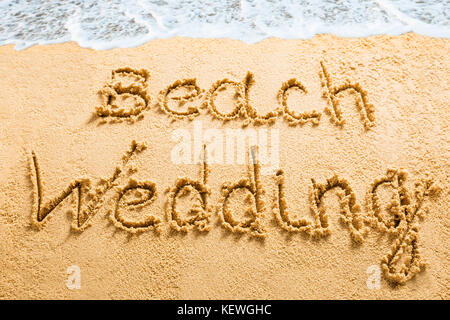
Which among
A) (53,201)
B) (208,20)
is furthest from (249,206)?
(208,20)

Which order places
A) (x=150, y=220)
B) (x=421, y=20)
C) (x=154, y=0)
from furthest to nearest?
1. (x=154, y=0)
2. (x=421, y=20)
3. (x=150, y=220)

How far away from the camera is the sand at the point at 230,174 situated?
4.64 ft

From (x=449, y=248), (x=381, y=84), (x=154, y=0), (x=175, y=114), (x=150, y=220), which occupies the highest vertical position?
(x=154, y=0)

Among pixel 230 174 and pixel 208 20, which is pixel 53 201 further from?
pixel 208 20

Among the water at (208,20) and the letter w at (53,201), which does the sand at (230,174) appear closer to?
the letter w at (53,201)

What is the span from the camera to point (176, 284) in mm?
1397

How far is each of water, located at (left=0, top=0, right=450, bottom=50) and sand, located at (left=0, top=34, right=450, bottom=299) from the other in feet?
0.56

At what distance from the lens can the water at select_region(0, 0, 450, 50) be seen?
2.29 meters

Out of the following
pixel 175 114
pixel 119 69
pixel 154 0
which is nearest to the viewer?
pixel 175 114

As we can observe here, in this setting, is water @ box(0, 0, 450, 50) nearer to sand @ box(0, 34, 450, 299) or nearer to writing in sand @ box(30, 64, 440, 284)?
sand @ box(0, 34, 450, 299)

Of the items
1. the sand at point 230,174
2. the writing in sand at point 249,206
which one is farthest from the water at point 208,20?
the writing in sand at point 249,206

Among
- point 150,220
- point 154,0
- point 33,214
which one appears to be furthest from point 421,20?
point 33,214

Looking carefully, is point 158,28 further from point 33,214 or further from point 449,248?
point 449,248

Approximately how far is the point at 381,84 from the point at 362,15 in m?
0.78
